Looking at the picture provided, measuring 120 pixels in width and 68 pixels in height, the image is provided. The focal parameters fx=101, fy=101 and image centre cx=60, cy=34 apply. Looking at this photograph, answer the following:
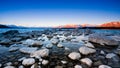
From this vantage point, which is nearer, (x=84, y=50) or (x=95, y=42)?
(x=84, y=50)

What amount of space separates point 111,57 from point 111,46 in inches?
124

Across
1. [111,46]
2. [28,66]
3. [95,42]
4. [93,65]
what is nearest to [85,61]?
[93,65]

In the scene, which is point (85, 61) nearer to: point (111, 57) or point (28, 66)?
point (111, 57)

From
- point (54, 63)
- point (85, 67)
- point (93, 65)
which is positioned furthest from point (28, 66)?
point (93, 65)

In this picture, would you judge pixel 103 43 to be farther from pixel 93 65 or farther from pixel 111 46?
pixel 93 65

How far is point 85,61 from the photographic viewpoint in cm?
467

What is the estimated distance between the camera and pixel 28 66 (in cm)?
432

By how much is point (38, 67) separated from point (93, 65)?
236 centimetres

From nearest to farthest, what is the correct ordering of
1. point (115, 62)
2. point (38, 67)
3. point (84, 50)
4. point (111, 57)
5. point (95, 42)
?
point (38, 67) → point (115, 62) → point (111, 57) → point (84, 50) → point (95, 42)

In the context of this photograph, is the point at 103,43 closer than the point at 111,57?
No

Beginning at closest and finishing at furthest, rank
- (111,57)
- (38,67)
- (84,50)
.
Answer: (38,67) < (111,57) < (84,50)

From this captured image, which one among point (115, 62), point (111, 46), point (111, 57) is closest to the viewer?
point (115, 62)

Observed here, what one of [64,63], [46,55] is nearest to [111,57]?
[64,63]

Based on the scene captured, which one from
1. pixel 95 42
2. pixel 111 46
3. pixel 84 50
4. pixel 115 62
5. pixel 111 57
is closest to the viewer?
pixel 115 62
